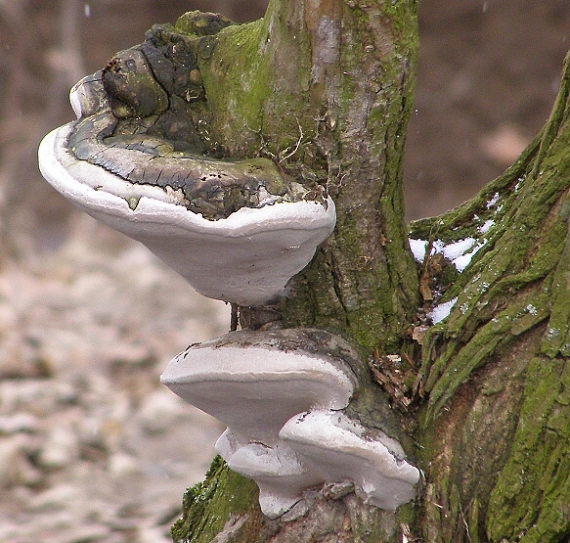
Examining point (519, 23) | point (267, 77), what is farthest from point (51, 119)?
point (267, 77)

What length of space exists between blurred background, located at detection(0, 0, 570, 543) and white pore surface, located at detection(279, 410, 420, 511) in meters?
1.69

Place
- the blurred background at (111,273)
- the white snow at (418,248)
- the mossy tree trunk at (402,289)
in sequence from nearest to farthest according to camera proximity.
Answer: the mossy tree trunk at (402,289) → the white snow at (418,248) → the blurred background at (111,273)

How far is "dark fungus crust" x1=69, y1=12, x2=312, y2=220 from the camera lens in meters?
1.08

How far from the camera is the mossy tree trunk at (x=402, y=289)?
3.97 feet

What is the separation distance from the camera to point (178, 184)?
107 centimetres

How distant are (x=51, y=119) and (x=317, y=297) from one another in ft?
24.0

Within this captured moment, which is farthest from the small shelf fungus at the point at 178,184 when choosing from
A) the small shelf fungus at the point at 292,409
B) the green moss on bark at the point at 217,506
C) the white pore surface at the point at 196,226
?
the green moss on bark at the point at 217,506

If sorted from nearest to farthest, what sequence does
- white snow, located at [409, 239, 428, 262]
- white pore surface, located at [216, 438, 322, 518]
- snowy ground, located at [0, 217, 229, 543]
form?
white pore surface, located at [216, 438, 322, 518], white snow, located at [409, 239, 428, 262], snowy ground, located at [0, 217, 229, 543]

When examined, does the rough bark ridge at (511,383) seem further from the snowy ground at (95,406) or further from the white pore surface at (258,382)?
the snowy ground at (95,406)

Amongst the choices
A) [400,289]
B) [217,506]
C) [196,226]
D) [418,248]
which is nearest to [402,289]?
[400,289]

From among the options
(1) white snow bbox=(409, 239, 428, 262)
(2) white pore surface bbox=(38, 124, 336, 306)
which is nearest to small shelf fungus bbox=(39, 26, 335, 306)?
(2) white pore surface bbox=(38, 124, 336, 306)

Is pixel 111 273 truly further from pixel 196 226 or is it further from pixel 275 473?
pixel 196 226

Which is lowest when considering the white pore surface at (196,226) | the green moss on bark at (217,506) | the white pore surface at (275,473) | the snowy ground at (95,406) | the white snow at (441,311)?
the snowy ground at (95,406)

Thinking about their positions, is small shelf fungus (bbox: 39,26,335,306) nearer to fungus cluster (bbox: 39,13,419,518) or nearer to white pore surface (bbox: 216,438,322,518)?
fungus cluster (bbox: 39,13,419,518)
